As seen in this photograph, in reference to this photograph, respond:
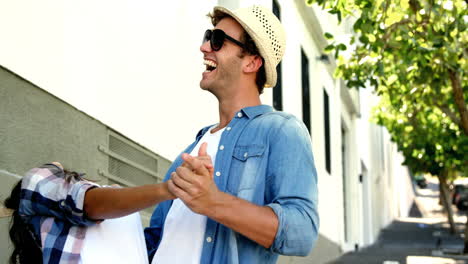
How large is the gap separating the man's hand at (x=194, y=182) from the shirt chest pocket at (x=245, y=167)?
30 centimetres

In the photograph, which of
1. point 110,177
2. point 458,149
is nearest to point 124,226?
point 110,177

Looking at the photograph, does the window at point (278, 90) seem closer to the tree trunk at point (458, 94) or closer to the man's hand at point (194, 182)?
the tree trunk at point (458, 94)

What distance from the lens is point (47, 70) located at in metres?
3.91

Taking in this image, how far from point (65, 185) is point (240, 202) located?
495 mm

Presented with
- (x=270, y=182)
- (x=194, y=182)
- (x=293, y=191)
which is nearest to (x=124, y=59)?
(x=270, y=182)

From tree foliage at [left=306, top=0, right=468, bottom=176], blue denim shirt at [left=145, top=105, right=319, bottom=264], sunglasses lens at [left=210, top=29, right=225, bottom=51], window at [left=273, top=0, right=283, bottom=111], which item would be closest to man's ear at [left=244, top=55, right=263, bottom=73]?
sunglasses lens at [left=210, top=29, right=225, bottom=51]

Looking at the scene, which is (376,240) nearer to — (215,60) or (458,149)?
(458,149)

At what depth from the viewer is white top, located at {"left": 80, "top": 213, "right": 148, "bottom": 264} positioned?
2.03m


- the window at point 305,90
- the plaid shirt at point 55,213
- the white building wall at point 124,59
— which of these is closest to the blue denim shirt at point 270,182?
the plaid shirt at point 55,213

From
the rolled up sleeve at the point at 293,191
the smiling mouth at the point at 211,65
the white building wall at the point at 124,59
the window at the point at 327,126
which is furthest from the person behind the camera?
the window at the point at 327,126

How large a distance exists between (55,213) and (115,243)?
20 cm

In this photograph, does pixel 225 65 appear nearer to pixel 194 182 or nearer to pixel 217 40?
pixel 217 40

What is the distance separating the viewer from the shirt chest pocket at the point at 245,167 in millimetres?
2279

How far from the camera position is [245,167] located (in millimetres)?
2314
